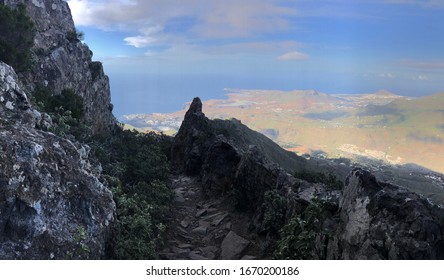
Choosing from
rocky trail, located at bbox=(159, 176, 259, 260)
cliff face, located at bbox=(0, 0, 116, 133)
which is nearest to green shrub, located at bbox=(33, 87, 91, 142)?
cliff face, located at bbox=(0, 0, 116, 133)

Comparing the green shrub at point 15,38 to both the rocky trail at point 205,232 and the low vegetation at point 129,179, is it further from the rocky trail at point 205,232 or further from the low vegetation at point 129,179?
the rocky trail at point 205,232

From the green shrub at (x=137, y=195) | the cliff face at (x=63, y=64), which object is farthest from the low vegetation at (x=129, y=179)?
the cliff face at (x=63, y=64)

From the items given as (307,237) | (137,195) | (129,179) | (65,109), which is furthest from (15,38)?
(307,237)

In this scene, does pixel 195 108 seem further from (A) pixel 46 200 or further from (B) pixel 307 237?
(A) pixel 46 200

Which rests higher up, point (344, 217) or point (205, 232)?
point (344, 217)

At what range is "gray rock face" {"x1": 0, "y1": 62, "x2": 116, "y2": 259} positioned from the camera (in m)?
9.48

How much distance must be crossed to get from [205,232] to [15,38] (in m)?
18.2

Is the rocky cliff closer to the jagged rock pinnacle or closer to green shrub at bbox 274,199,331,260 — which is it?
green shrub at bbox 274,199,331,260

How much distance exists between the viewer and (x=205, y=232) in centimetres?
1808

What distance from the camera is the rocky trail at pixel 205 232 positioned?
15562 millimetres

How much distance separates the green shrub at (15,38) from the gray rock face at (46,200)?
380 inches

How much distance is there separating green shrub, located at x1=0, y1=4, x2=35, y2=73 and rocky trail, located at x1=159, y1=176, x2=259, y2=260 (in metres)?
13.7

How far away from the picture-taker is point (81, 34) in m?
36.3
